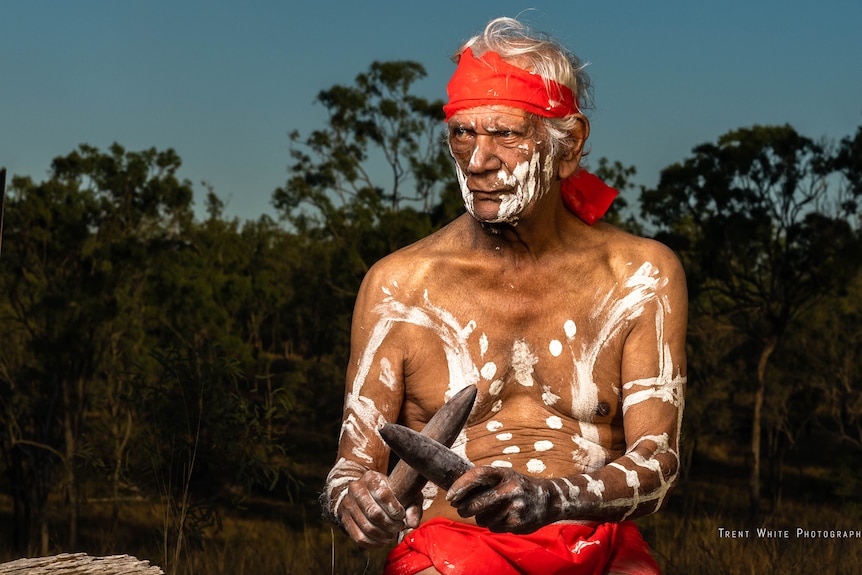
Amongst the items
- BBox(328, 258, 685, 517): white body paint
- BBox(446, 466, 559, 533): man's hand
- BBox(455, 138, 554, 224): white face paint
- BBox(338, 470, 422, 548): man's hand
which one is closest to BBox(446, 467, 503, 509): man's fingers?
BBox(446, 466, 559, 533): man's hand

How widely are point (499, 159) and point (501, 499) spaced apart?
3.72ft

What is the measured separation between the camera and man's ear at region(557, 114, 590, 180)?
3.58 meters

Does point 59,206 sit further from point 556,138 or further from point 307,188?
point 556,138

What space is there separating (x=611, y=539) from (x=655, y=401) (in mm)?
418

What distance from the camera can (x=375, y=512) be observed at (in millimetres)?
2834

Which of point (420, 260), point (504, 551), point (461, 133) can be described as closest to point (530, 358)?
point (420, 260)

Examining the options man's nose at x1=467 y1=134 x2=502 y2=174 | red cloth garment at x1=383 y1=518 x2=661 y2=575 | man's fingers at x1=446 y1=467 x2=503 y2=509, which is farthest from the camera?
man's nose at x1=467 y1=134 x2=502 y2=174

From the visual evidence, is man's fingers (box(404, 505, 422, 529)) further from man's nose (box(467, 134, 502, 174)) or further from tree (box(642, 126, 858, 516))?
tree (box(642, 126, 858, 516))

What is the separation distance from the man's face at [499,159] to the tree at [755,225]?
26496 millimetres

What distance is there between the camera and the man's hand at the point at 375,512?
9.30 feet

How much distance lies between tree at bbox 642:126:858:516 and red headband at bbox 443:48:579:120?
2648 cm

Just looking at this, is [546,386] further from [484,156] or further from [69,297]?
[69,297]

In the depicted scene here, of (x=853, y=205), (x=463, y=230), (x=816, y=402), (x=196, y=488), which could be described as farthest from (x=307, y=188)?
(x=463, y=230)

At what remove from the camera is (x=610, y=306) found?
3621mm
